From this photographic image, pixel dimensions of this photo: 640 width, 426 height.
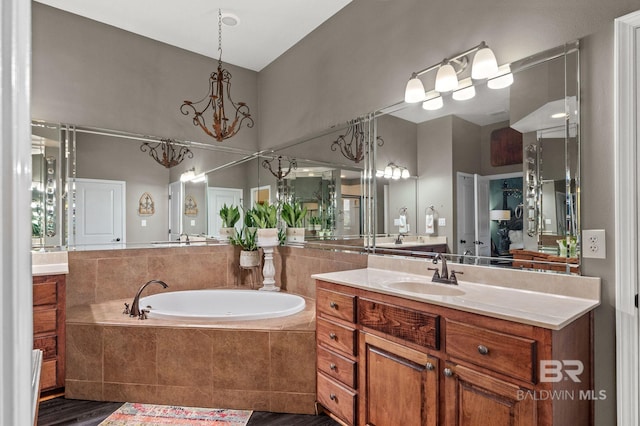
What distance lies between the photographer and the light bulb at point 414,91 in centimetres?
239

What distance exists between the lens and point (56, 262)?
Answer: 294 centimetres

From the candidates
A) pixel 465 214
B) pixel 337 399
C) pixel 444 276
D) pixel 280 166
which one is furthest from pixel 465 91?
pixel 280 166

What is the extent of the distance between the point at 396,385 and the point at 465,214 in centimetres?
106

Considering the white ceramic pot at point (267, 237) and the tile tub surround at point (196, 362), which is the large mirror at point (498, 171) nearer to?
the tile tub surround at point (196, 362)

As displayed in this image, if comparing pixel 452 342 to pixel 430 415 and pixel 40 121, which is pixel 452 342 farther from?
pixel 40 121

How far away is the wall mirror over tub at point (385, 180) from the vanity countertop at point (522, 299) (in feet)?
0.38

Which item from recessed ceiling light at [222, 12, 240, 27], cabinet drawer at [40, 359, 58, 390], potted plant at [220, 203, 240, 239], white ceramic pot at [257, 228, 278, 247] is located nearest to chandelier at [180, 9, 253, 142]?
recessed ceiling light at [222, 12, 240, 27]

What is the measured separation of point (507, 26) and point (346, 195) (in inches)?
63.2

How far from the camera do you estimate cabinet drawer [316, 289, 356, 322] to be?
6.90 ft

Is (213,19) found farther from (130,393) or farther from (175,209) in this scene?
(130,393)

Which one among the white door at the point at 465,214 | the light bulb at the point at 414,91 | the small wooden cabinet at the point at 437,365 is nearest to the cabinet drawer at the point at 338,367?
the small wooden cabinet at the point at 437,365

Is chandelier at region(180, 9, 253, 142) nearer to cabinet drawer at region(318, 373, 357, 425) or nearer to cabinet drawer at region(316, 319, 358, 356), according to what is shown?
cabinet drawer at region(316, 319, 358, 356)

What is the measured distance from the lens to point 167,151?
142 inches

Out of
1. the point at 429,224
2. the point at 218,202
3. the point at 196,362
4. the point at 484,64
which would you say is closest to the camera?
the point at 484,64
